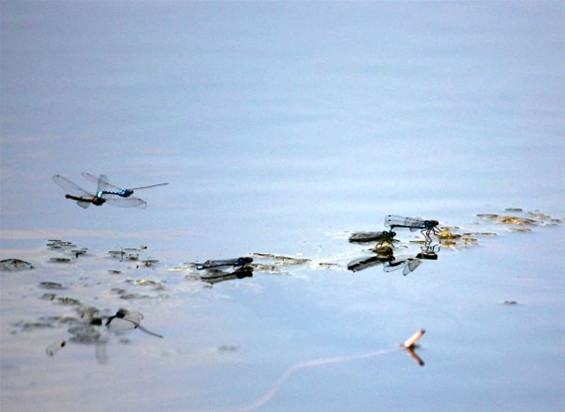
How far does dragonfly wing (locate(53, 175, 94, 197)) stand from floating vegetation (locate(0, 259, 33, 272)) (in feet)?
2.64

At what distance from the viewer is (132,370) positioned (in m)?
3.98

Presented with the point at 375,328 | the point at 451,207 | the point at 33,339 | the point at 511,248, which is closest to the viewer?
the point at 33,339

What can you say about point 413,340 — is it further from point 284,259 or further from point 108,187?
point 108,187

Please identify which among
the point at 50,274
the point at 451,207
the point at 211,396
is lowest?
the point at 211,396

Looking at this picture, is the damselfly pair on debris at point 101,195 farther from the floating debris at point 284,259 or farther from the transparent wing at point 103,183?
the floating debris at point 284,259

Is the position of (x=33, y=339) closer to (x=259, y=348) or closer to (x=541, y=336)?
(x=259, y=348)

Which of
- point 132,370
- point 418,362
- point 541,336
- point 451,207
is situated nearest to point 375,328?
point 418,362

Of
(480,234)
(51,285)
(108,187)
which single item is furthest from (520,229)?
(51,285)

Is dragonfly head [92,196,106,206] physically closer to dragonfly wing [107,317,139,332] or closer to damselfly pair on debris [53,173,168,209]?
damselfly pair on debris [53,173,168,209]

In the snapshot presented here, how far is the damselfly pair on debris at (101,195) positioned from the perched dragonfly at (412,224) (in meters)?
1.39

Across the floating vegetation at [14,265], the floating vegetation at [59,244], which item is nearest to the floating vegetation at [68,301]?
the floating vegetation at [14,265]

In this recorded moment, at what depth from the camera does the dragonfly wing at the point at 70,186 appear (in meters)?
5.84

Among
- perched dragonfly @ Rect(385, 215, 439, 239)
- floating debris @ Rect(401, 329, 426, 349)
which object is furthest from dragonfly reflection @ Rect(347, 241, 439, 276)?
floating debris @ Rect(401, 329, 426, 349)

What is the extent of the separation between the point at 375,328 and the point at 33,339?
1444mm
